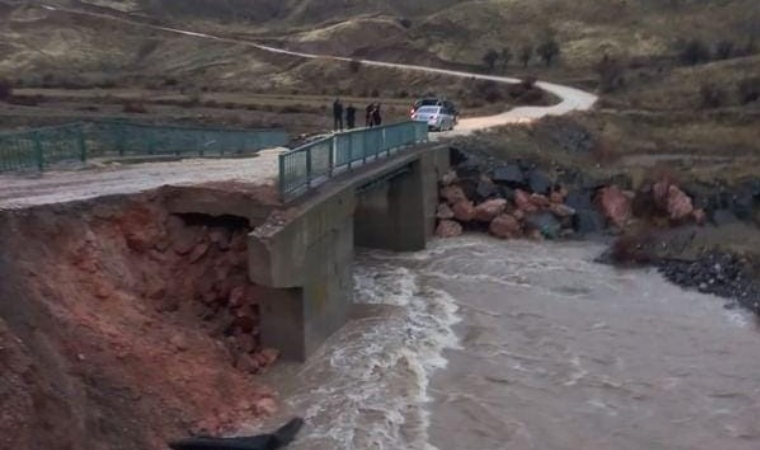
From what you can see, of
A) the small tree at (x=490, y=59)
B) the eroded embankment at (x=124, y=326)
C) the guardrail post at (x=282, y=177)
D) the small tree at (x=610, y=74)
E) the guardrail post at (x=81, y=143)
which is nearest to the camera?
the eroded embankment at (x=124, y=326)

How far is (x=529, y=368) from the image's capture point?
1980 cm

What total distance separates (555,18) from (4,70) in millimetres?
53437

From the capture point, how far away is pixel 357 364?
62.0 feet

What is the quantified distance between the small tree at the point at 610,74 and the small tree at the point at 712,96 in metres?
8.59

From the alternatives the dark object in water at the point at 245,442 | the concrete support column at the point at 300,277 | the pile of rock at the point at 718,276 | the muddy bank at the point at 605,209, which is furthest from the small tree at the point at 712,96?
the dark object in water at the point at 245,442

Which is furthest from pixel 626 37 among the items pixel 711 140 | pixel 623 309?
pixel 623 309

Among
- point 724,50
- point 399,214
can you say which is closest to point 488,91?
point 724,50

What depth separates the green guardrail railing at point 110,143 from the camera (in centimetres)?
2109

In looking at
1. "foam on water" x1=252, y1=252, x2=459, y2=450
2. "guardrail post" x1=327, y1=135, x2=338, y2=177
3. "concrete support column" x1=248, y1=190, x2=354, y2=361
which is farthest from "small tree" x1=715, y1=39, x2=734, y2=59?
"concrete support column" x1=248, y1=190, x2=354, y2=361

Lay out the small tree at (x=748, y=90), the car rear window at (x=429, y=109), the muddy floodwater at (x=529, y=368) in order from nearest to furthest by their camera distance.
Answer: the muddy floodwater at (x=529, y=368) < the car rear window at (x=429, y=109) < the small tree at (x=748, y=90)

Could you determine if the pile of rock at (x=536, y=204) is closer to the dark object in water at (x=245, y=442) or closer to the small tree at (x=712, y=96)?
the dark object in water at (x=245, y=442)

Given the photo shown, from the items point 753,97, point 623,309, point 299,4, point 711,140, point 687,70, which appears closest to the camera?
point 623,309

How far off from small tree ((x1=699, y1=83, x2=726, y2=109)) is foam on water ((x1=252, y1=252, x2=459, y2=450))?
125 feet

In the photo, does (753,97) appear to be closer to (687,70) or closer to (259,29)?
(687,70)
